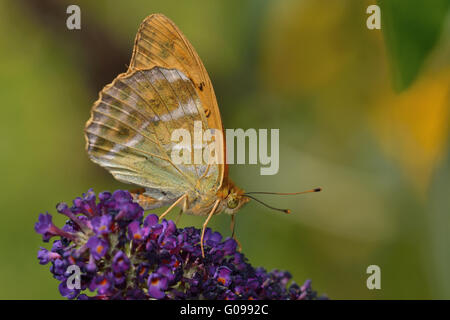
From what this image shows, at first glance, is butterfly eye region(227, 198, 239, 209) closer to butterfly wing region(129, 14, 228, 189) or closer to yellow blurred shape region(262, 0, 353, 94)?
butterfly wing region(129, 14, 228, 189)

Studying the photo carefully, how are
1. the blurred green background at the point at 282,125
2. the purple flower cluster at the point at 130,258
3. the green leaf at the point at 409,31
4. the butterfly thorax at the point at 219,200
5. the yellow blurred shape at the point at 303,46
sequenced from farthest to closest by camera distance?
the yellow blurred shape at the point at 303,46, the blurred green background at the point at 282,125, the butterfly thorax at the point at 219,200, the purple flower cluster at the point at 130,258, the green leaf at the point at 409,31

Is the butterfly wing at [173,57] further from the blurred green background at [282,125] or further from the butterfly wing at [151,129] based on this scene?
the blurred green background at [282,125]

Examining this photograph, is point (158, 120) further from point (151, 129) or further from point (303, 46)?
point (303, 46)

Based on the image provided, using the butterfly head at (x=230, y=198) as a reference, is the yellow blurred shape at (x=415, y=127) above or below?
above

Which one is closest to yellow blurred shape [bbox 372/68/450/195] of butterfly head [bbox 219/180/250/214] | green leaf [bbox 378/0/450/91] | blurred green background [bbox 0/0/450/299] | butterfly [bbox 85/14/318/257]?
blurred green background [bbox 0/0/450/299]

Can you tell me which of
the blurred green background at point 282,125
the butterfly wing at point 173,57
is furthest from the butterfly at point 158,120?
the blurred green background at point 282,125

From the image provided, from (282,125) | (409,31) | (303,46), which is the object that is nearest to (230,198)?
(409,31)
